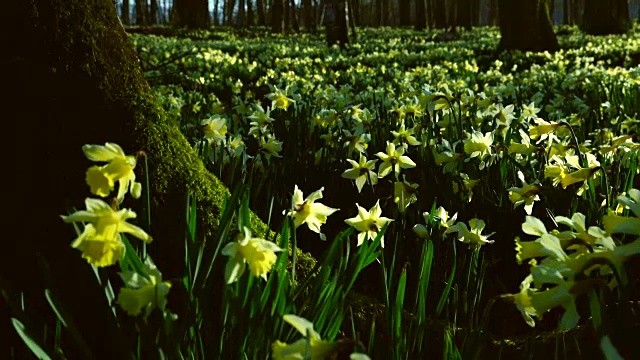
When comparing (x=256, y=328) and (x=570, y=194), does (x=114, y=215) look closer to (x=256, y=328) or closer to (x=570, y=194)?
(x=256, y=328)

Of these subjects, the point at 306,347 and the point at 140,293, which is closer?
the point at 306,347

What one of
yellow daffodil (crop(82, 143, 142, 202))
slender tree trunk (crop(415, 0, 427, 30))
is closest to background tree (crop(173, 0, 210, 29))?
slender tree trunk (crop(415, 0, 427, 30))

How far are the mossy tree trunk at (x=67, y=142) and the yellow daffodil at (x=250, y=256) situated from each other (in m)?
0.45

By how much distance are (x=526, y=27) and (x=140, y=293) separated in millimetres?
12981

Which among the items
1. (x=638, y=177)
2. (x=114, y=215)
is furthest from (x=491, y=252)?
(x=114, y=215)

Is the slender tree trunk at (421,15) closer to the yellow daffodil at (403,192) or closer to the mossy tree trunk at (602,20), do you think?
the mossy tree trunk at (602,20)

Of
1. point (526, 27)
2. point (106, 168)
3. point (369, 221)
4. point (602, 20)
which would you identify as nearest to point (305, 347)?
A: point (106, 168)

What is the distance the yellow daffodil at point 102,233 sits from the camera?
101 cm

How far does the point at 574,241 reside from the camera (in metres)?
1.09

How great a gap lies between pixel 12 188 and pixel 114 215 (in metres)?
0.64

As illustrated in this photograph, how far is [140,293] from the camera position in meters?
1.05

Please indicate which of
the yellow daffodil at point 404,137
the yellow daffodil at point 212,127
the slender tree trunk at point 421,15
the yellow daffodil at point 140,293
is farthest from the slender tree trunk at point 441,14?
the yellow daffodil at point 140,293

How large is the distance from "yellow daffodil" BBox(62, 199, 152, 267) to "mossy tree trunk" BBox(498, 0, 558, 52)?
12784 millimetres

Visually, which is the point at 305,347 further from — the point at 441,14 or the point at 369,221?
the point at 441,14
